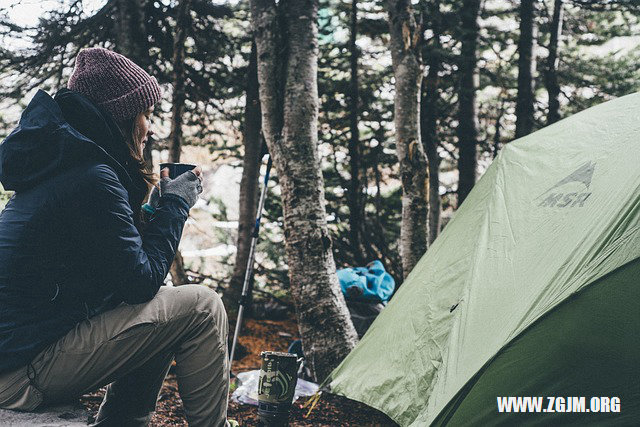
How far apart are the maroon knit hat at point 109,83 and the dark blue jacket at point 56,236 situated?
0.69ft

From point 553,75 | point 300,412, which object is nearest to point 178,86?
point 300,412

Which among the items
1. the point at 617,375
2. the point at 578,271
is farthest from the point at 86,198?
the point at 617,375

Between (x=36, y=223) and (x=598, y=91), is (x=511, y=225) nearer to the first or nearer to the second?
(x=36, y=223)

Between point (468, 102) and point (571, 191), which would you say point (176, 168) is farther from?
point (468, 102)

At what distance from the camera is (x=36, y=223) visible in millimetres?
2029

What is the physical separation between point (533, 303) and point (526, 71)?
634cm

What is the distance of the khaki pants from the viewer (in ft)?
6.79

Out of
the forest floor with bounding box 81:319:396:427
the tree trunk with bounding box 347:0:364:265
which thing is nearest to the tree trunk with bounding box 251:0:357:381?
the forest floor with bounding box 81:319:396:427

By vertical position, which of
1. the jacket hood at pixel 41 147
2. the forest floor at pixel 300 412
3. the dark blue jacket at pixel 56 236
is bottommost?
the forest floor at pixel 300 412

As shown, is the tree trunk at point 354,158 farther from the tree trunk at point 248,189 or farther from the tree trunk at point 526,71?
the tree trunk at point 526,71

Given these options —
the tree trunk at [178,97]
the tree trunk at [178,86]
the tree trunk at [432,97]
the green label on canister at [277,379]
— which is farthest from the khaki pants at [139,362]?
the tree trunk at [432,97]

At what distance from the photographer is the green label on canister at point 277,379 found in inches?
119

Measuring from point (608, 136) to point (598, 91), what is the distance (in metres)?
6.97

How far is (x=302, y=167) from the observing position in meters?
4.20
